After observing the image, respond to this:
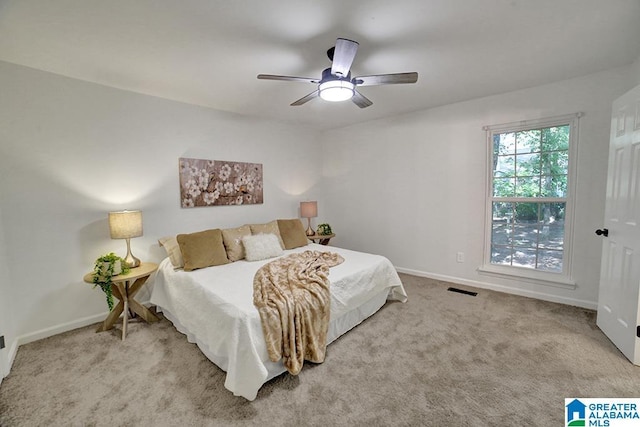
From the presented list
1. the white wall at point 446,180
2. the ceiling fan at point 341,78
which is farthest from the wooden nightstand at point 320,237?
the ceiling fan at point 341,78

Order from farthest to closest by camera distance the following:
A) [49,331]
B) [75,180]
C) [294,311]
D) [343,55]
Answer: [75,180] → [49,331] → [294,311] → [343,55]

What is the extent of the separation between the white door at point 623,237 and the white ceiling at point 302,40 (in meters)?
0.64

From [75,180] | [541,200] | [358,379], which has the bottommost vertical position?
[358,379]

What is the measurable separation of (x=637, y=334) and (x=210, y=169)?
4.31 meters

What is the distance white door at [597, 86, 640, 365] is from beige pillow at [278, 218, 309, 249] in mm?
3118

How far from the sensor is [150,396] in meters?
1.74

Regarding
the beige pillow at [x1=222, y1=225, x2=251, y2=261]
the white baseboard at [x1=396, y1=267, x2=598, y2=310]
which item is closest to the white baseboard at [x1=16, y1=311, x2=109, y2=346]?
the beige pillow at [x1=222, y1=225, x2=251, y2=261]

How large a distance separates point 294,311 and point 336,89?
5.86 feet

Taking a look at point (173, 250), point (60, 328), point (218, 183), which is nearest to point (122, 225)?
point (173, 250)

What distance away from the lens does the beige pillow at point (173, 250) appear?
2.84 meters

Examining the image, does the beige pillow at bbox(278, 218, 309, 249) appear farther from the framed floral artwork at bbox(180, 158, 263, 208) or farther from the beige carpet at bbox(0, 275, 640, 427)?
the beige carpet at bbox(0, 275, 640, 427)

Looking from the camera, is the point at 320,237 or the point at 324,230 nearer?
the point at 320,237

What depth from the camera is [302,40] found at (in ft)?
6.54

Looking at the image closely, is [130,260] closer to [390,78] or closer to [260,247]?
[260,247]
